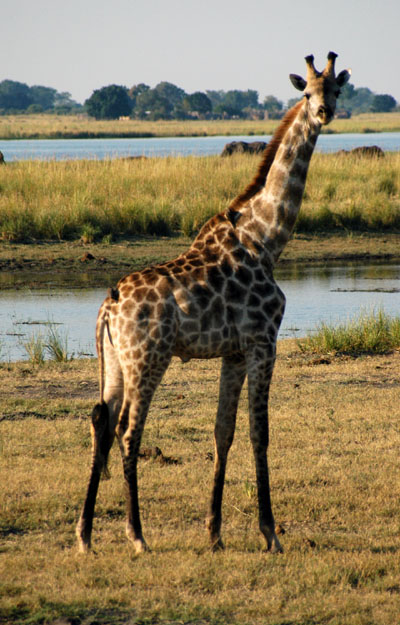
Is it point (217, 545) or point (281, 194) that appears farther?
point (281, 194)

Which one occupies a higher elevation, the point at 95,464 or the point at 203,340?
the point at 203,340

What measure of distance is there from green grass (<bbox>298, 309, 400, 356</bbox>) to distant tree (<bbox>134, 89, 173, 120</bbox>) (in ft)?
379

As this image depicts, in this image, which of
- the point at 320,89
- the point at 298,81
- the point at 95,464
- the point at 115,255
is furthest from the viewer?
the point at 115,255

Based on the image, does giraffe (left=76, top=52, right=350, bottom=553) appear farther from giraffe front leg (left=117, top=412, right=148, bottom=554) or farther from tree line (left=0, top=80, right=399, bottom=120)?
tree line (left=0, top=80, right=399, bottom=120)

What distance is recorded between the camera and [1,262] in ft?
58.5

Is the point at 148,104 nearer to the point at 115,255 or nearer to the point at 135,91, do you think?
the point at 135,91

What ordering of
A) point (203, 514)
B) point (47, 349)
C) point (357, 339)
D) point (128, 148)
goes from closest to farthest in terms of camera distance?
point (203, 514) → point (357, 339) → point (47, 349) → point (128, 148)

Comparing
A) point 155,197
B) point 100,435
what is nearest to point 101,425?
point 100,435

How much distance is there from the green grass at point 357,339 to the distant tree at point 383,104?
16378 cm

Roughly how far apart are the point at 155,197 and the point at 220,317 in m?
17.3

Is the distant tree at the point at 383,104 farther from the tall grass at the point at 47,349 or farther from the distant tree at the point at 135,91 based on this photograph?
the tall grass at the point at 47,349

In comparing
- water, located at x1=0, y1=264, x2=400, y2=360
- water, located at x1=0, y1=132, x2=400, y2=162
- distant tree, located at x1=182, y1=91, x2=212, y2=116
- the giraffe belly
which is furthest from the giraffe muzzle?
distant tree, located at x1=182, y1=91, x2=212, y2=116

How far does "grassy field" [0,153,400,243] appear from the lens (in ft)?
65.2

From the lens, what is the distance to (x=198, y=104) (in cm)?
13225
